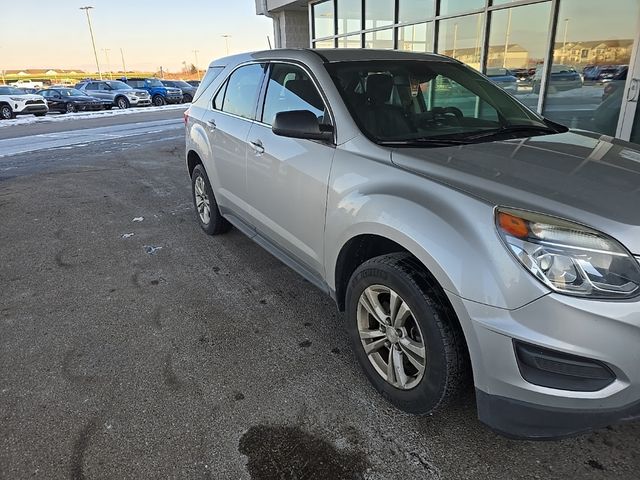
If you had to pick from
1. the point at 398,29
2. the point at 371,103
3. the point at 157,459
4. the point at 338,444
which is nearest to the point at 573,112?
the point at 398,29

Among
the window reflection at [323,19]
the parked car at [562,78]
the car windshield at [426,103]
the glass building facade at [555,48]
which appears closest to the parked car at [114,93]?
the window reflection at [323,19]

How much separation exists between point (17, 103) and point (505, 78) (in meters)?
22.0

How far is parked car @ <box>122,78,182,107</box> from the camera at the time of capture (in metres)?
30.3

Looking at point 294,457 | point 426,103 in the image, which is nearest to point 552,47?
point 426,103

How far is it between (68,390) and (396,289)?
6.18 feet

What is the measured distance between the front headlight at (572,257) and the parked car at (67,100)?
2798 centimetres

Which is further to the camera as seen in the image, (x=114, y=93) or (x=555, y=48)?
(x=114, y=93)

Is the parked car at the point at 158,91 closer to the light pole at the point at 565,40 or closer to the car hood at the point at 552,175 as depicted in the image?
the light pole at the point at 565,40

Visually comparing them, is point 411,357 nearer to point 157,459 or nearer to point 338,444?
point 338,444

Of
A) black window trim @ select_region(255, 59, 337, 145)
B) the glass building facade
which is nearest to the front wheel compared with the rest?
the glass building facade

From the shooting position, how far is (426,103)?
3.12m

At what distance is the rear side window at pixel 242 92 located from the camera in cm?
371

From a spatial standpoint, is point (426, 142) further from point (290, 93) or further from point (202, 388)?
point (202, 388)

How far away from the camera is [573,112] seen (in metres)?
6.80
